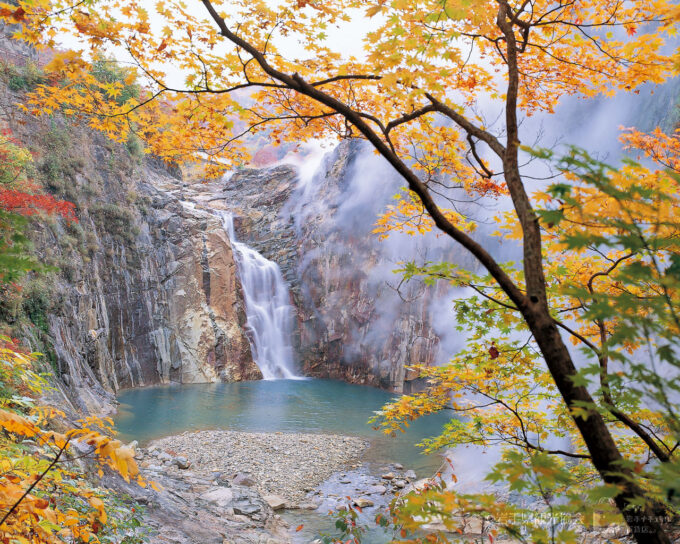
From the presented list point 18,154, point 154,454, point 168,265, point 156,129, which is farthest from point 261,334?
point 156,129

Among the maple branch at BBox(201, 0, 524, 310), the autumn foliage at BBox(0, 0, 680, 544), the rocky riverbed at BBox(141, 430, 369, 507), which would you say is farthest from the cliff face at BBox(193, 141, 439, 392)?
the maple branch at BBox(201, 0, 524, 310)

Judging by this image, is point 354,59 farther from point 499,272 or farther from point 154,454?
point 154,454

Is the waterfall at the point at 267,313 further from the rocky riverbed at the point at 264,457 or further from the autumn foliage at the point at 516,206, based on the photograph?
the autumn foliage at the point at 516,206

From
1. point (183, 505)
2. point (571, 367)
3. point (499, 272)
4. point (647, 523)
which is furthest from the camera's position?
point (183, 505)

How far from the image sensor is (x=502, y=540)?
230 inches

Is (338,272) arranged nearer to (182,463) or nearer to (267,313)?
(267,313)

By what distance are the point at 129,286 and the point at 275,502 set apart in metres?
12.4

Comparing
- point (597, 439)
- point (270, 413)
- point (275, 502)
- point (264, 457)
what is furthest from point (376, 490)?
point (597, 439)

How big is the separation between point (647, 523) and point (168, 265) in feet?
64.1

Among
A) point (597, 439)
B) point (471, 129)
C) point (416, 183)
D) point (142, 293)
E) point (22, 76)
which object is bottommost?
point (597, 439)

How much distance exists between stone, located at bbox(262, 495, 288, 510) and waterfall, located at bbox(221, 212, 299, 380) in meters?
12.5

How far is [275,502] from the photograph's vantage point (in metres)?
7.26

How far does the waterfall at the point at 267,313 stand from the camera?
20.6 m

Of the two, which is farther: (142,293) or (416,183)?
(142,293)
